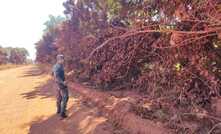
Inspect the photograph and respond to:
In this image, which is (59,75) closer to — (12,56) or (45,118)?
(45,118)

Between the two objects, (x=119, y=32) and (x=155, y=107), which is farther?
(x=155, y=107)

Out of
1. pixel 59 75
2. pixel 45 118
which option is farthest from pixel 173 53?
pixel 45 118

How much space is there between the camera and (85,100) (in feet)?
40.5

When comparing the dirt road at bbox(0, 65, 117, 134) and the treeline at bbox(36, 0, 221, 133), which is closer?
the treeline at bbox(36, 0, 221, 133)

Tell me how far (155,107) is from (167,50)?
262 cm

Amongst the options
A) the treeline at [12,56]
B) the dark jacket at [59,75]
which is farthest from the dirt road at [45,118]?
the treeline at [12,56]

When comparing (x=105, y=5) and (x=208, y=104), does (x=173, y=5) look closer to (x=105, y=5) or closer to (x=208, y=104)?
(x=208, y=104)

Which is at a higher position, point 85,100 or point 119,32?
point 119,32

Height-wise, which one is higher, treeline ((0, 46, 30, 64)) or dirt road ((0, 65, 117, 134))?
treeline ((0, 46, 30, 64))

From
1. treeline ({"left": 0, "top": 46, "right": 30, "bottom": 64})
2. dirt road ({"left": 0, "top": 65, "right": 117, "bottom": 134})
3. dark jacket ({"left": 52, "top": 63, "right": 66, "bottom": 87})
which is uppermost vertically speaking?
treeline ({"left": 0, "top": 46, "right": 30, "bottom": 64})

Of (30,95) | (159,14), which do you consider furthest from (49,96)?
(159,14)

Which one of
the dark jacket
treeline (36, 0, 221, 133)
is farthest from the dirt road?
treeline (36, 0, 221, 133)

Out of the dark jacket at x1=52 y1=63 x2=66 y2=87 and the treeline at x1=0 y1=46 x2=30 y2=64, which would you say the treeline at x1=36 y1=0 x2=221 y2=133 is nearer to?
the dark jacket at x1=52 y1=63 x2=66 y2=87

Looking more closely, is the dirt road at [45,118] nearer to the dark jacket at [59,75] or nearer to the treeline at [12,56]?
the dark jacket at [59,75]
